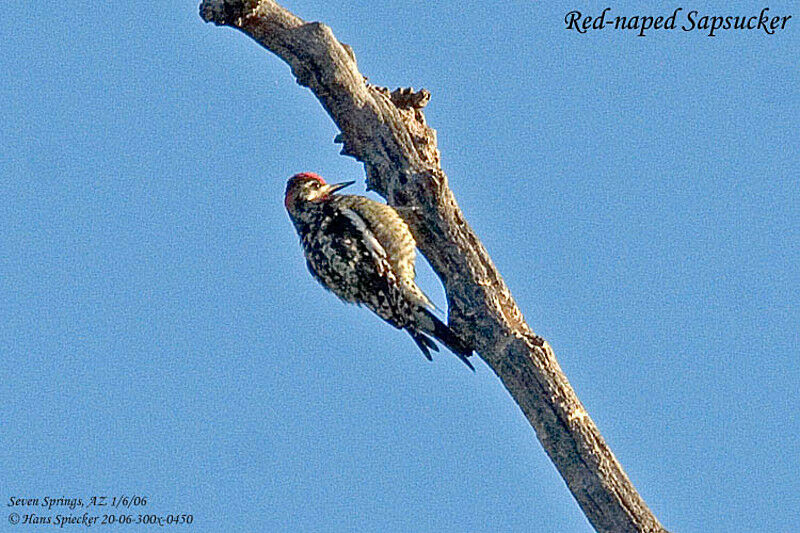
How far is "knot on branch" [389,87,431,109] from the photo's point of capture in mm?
6461

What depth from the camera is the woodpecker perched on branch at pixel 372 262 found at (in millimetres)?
6379

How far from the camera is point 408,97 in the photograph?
6.46 m

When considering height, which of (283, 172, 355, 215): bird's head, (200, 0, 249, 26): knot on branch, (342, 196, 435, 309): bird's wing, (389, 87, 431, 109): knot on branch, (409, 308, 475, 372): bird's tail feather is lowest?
(409, 308, 475, 372): bird's tail feather

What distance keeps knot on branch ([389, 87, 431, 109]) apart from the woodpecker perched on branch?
0.60m

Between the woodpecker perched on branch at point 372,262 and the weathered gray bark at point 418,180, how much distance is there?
0.36ft

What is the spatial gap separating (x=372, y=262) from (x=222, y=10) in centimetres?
167

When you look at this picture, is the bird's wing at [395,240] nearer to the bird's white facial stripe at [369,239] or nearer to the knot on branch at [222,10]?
the bird's white facial stripe at [369,239]

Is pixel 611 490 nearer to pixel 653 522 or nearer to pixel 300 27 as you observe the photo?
pixel 653 522

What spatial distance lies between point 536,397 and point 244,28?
267 centimetres

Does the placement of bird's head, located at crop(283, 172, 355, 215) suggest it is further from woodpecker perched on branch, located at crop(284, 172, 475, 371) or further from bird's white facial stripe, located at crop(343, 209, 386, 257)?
bird's white facial stripe, located at crop(343, 209, 386, 257)

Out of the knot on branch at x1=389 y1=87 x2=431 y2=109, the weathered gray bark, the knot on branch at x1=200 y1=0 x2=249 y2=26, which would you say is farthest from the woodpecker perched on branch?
the knot on branch at x1=200 y1=0 x2=249 y2=26

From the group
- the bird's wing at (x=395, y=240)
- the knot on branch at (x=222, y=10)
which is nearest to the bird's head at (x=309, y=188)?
the bird's wing at (x=395, y=240)

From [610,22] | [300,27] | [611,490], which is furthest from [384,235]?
[610,22]

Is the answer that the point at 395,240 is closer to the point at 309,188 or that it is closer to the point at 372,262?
the point at 372,262
